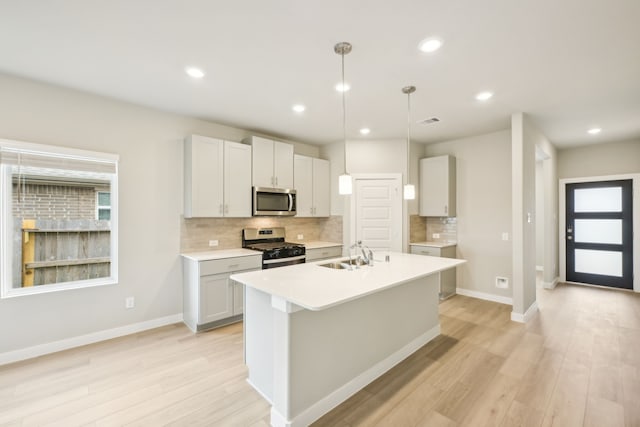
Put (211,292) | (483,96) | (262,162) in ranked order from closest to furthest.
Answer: (483,96), (211,292), (262,162)

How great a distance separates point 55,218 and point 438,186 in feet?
Answer: 17.2

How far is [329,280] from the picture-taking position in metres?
2.22

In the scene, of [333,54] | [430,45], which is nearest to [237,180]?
[333,54]

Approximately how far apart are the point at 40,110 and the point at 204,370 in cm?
299

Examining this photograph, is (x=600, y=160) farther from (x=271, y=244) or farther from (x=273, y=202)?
(x=271, y=244)

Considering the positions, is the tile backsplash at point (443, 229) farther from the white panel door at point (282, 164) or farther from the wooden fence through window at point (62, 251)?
the wooden fence through window at point (62, 251)

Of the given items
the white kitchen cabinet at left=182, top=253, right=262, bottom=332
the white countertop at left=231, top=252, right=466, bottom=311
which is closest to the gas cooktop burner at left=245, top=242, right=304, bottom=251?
the white kitchen cabinet at left=182, top=253, right=262, bottom=332

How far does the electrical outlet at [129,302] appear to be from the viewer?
3380 mm

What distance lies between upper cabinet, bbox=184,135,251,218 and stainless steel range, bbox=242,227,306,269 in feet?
1.56

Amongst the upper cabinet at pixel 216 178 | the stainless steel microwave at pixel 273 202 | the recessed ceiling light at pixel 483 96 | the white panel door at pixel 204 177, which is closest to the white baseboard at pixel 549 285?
the recessed ceiling light at pixel 483 96

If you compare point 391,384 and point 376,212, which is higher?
point 376,212

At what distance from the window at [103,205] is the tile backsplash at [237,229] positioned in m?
0.81

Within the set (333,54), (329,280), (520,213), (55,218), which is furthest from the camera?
(520,213)

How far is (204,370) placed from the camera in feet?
8.58
